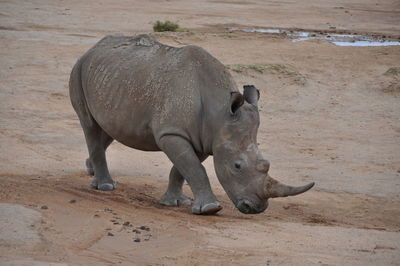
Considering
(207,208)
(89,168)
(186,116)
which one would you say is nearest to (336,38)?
(89,168)

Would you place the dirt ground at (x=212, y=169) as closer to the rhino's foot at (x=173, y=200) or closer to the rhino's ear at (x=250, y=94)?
the rhino's foot at (x=173, y=200)

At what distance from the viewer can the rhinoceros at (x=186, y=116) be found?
28.3 ft

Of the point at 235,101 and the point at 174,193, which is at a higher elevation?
the point at 235,101

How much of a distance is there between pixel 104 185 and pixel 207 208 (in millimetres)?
1826

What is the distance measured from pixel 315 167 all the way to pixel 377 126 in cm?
309

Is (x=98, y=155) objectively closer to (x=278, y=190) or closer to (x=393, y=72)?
(x=278, y=190)

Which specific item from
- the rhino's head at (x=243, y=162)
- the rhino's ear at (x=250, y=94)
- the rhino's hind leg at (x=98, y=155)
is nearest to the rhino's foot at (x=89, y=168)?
the rhino's hind leg at (x=98, y=155)

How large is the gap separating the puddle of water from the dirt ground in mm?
1006

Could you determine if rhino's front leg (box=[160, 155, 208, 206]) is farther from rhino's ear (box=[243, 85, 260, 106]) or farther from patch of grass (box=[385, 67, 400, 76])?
patch of grass (box=[385, 67, 400, 76])

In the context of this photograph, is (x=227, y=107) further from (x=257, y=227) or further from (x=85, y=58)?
(x=85, y=58)

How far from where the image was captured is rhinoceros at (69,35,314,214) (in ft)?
28.3

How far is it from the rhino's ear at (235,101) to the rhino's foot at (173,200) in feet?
4.45

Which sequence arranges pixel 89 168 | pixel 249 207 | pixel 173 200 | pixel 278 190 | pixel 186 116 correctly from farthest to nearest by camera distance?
pixel 89 168 < pixel 173 200 < pixel 186 116 < pixel 249 207 < pixel 278 190

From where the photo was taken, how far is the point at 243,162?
859 cm
